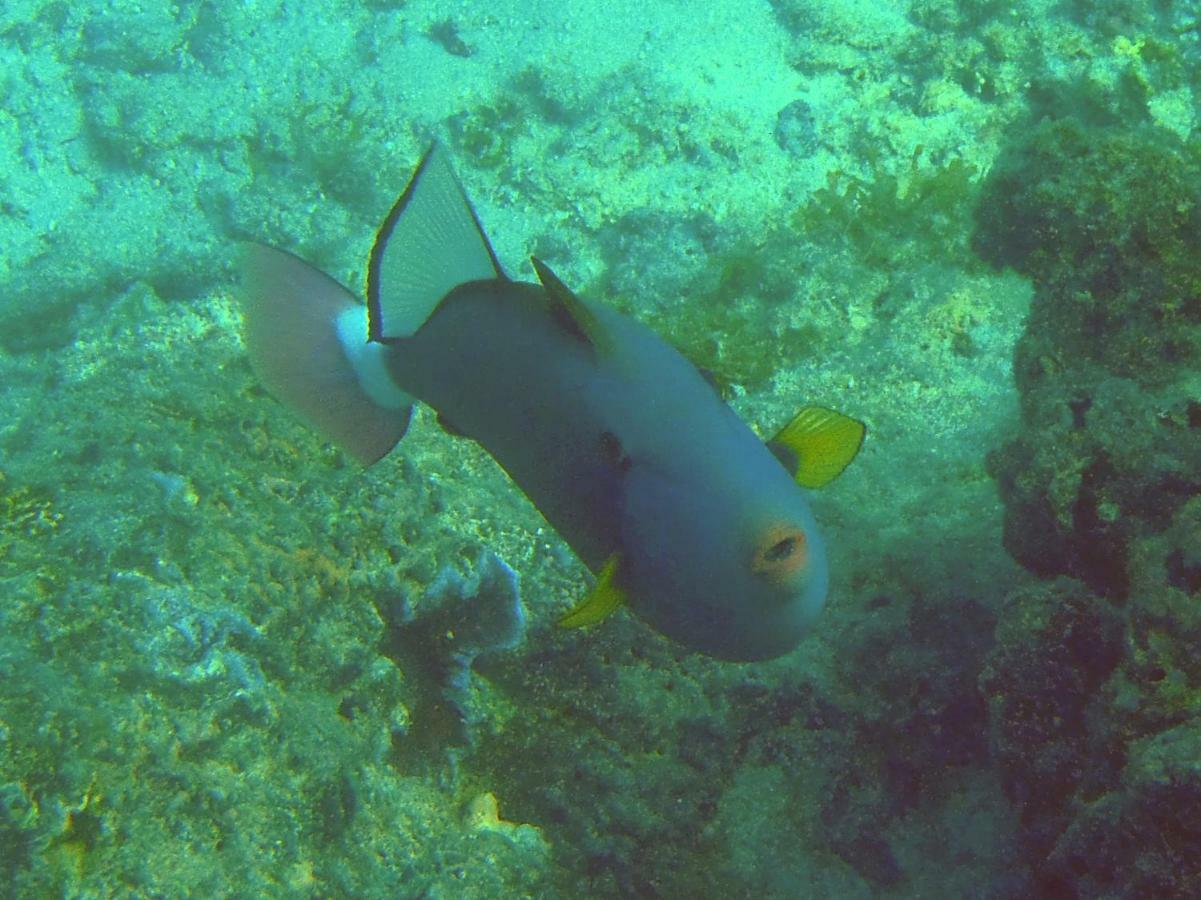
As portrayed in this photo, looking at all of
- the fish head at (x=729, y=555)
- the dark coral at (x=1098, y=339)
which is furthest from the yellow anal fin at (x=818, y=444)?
the dark coral at (x=1098, y=339)

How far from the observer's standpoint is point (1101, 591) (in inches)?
92.7

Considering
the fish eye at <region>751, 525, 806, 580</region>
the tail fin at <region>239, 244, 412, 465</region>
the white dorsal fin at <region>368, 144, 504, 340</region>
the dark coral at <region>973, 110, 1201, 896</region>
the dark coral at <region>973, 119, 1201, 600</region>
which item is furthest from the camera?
the dark coral at <region>973, 119, 1201, 600</region>

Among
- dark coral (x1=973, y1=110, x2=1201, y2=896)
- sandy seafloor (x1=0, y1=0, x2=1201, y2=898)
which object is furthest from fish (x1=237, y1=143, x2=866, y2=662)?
dark coral (x1=973, y1=110, x2=1201, y2=896)

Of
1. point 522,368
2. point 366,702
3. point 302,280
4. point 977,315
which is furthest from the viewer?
point 977,315

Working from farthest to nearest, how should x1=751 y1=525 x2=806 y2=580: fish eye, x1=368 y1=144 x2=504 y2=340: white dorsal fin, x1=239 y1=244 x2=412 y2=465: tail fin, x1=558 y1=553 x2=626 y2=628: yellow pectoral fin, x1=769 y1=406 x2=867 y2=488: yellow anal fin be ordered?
x1=239 y1=244 x2=412 y2=465: tail fin
x1=368 y1=144 x2=504 y2=340: white dorsal fin
x1=769 y1=406 x2=867 y2=488: yellow anal fin
x1=558 y1=553 x2=626 y2=628: yellow pectoral fin
x1=751 y1=525 x2=806 y2=580: fish eye

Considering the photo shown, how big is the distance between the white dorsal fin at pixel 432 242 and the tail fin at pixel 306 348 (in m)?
0.30

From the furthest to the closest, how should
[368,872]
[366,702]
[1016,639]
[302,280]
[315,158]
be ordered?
[315,158], [366,702], [368,872], [1016,639], [302,280]

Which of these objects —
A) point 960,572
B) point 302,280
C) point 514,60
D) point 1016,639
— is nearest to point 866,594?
point 960,572

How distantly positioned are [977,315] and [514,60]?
16.9ft

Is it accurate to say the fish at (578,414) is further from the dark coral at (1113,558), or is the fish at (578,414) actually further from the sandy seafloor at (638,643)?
the dark coral at (1113,558)

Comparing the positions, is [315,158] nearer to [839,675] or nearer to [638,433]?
[839,675]

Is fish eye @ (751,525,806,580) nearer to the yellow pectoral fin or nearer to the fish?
the fish

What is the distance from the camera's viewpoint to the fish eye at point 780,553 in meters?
1.16

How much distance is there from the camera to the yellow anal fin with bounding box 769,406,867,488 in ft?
4.85
